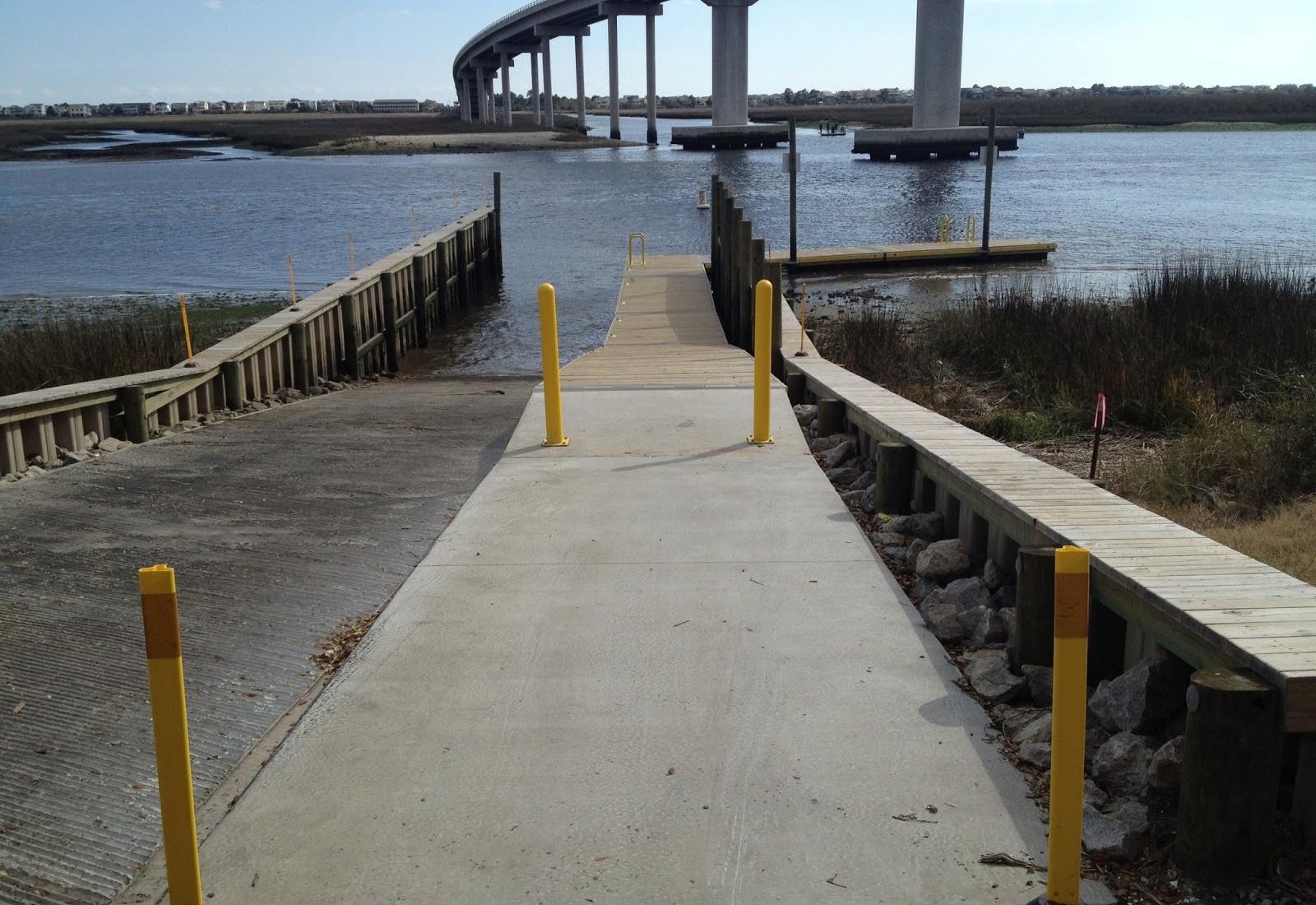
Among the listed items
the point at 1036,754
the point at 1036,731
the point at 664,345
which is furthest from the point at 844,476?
Answer: the point at 664,345

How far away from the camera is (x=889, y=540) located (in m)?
6.99

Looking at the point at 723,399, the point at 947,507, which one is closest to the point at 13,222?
the point at 723,399

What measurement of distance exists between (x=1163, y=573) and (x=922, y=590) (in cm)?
170

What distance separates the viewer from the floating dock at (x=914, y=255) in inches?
1312

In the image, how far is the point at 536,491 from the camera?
7.79 m

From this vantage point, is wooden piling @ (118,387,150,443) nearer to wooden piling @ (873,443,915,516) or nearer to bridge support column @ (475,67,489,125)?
wooden piling @ (873,443,915,516)

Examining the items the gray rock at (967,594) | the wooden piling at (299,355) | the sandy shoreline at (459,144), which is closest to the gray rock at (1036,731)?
the gray rock at (967,594)

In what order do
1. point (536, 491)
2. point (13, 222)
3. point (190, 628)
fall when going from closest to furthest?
point (190, 628), point (536, 491), point (13, 222)

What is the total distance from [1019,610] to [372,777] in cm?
261

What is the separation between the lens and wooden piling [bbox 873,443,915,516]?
7.35 m

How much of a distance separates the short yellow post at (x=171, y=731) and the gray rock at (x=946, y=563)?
3.87 m

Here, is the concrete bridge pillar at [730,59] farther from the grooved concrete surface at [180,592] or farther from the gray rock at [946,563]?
the gray rock at [946,563]

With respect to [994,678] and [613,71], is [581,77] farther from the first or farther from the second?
[994,678]

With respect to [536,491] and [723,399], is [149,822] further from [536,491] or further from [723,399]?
[723,399]
